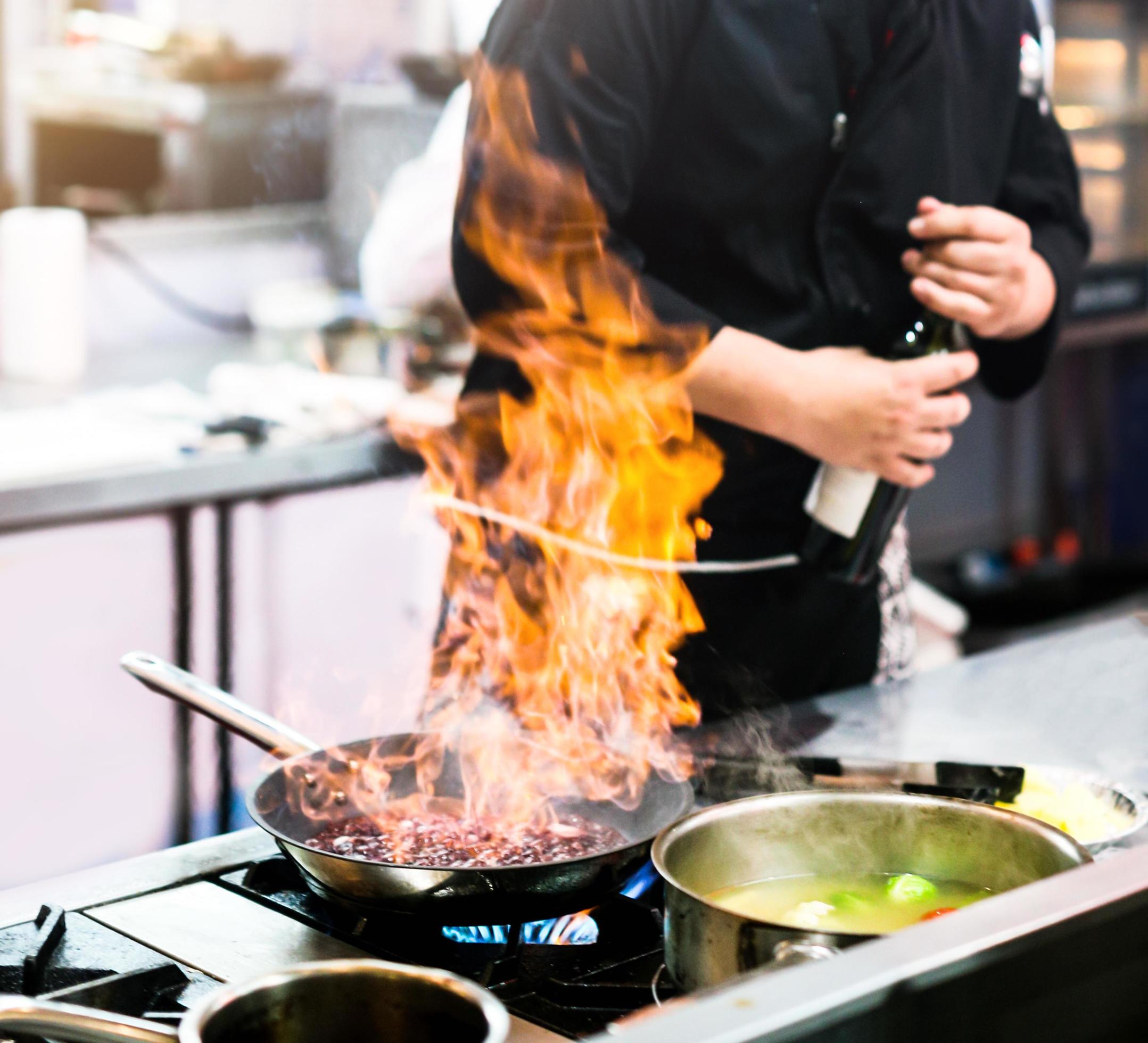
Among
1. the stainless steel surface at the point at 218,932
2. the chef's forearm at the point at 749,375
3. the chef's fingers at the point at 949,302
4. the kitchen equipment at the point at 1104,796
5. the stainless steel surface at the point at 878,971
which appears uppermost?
the chef's fingers at the point at 949,302

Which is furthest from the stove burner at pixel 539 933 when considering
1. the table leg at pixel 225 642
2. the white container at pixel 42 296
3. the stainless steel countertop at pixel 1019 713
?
the white container at pixel 42 296

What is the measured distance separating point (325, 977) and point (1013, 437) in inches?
164

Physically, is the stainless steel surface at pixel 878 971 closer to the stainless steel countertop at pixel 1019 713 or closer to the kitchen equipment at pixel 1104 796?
the kitchen equipment at pixel 1104 796

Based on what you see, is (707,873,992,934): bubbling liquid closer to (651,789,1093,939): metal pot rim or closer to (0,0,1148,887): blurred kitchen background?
(651,789,1093,939): metal pot rim

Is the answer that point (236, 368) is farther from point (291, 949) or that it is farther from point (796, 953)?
point (796, 953)

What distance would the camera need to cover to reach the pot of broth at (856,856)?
1.03m

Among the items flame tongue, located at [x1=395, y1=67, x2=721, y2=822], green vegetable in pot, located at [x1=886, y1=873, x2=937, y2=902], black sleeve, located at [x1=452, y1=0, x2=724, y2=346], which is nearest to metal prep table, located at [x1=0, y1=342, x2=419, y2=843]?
flame tongue, located at [x1=395, y1=67, x2=721, y2=822]

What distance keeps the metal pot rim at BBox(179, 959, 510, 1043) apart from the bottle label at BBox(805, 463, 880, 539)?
90 cm

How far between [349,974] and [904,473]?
932 mm

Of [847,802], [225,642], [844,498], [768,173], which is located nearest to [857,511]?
[844,498]

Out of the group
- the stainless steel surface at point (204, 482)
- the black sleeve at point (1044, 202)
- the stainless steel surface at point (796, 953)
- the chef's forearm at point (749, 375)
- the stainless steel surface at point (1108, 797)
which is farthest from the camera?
the stainless steel surface at point (204, 482)

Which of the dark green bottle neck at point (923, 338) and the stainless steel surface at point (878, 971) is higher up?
the dark green bottle neck at point (923, 338)

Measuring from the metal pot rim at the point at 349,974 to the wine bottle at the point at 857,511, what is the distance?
0.90 meters

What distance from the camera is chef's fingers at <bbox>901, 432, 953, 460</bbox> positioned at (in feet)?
5.16
